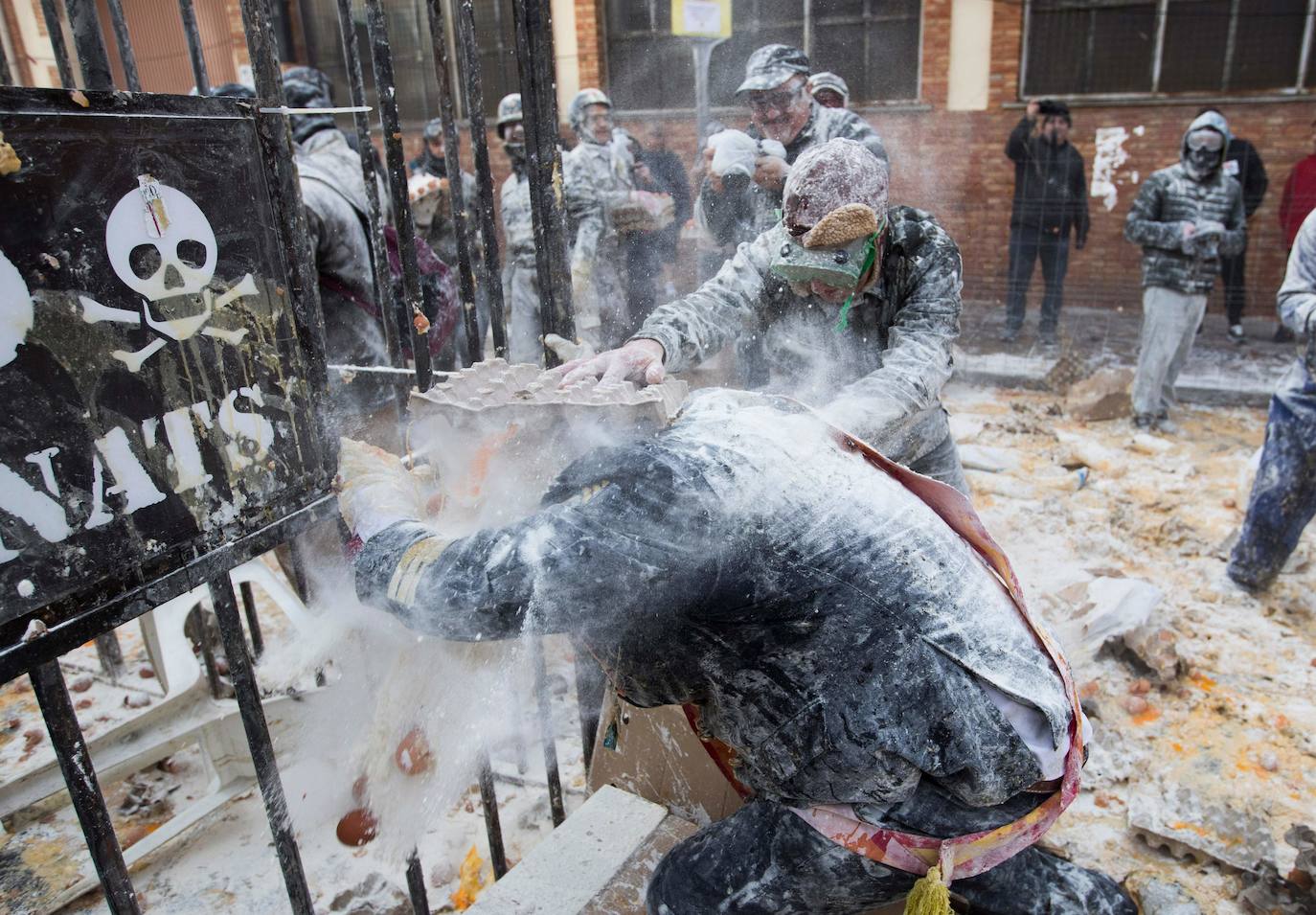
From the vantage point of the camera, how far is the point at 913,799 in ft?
5.87

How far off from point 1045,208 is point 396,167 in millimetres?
8948

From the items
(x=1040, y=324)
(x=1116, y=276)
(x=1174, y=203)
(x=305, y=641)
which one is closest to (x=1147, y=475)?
(x=1174, y=203)

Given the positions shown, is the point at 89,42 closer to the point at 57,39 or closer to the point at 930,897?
the point at 57,39

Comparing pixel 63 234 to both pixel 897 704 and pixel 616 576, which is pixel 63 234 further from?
pixel 897 704

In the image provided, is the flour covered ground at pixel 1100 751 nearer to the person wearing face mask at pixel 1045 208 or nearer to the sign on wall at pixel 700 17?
the sign on wall at pixel 700 17

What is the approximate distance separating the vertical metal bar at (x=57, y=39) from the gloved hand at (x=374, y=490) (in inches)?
57.1

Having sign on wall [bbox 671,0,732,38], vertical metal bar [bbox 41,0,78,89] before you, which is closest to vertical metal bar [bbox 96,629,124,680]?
vertical metal bar [bbox 41,0,78,89]

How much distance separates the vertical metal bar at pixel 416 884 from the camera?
2195mm

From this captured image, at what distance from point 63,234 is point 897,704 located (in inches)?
61.9

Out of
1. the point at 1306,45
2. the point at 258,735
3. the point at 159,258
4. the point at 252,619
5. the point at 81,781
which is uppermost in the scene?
the point at 1306,45

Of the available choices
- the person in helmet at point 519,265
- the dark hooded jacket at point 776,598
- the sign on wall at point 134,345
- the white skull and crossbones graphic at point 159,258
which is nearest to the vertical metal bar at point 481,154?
the sign on wall at point 134,345

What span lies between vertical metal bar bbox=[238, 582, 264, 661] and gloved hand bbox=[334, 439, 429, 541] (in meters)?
1.84

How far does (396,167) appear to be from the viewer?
73.2 inches

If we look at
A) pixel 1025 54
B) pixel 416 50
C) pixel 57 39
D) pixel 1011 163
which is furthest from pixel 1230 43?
pixel 57 39
